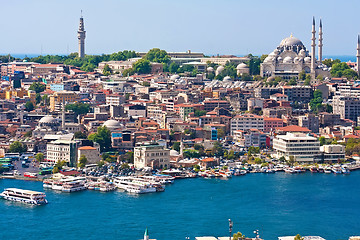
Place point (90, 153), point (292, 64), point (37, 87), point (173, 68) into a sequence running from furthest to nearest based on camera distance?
1. point (173, 68)
2. point (292, 64)
3. point (37, 87)
4. point (90, 153)

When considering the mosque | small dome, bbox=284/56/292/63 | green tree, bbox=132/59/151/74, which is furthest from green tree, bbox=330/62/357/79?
green tree, bbox=132/59/151/74

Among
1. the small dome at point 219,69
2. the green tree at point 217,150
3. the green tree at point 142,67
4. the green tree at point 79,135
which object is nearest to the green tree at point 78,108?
the green tree at point 79,135

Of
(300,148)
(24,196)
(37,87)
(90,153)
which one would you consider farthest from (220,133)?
(37,87)

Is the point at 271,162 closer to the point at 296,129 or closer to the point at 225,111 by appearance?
the point at 296,129

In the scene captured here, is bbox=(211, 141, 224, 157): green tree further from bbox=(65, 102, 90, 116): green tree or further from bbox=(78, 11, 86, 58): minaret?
bbox=(78, 11, 86, 58): minaret

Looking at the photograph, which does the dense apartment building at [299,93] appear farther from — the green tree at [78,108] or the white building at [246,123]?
the green tree at [78,108]

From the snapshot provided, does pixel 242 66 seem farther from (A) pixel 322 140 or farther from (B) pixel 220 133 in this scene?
(A) pixel 322 140
